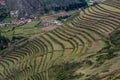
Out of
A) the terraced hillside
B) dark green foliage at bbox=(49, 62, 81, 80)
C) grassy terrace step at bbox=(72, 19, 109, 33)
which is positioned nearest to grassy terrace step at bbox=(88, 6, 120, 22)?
the terraced hillside

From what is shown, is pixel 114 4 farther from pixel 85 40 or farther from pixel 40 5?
pixel 40 5

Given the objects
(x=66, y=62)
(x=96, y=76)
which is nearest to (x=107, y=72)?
(x=96, y=76)

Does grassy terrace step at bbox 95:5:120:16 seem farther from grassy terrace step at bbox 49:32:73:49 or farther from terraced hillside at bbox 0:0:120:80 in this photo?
grassy terrace step at bbox 49:32:73:49

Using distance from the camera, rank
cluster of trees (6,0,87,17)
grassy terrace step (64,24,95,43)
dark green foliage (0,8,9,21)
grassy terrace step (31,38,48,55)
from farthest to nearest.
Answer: cluster of trees (6,0,87,17)
dark green foliage (0,8,9,21)
grassy terrace step (31,38,48,55)
grassy terrace step (64,24,95,43)

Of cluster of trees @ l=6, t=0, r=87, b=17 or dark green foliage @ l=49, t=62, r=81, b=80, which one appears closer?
dark green foliage @ l=49, t=62, r=81, b=80

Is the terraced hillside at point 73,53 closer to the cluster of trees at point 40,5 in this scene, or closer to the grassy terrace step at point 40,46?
the grassy terrace step at point 40,46

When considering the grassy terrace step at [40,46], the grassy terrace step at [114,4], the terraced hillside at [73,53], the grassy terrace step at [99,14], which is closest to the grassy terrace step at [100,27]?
the terraced hillside at [73,53]

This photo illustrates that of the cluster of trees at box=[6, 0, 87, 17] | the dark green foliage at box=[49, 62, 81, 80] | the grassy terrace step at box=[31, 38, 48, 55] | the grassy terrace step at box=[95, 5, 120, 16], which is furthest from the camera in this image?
the cluster of trees at box=[6, 0, 87, 17]

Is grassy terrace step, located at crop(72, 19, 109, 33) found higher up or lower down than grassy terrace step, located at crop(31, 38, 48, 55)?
higher up

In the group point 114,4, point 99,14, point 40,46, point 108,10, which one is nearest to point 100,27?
point 99,14
